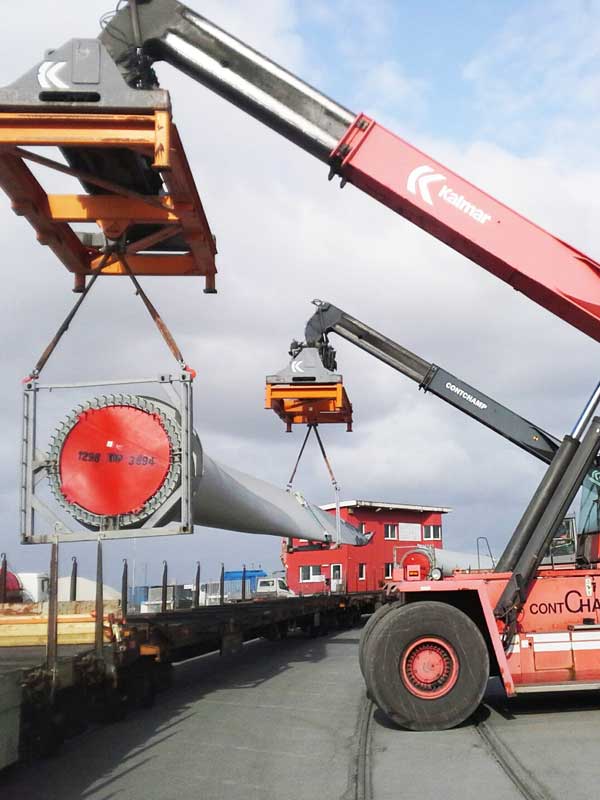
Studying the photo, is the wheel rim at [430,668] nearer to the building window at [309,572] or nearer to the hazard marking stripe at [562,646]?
the hazard marking stripe at [562,646]

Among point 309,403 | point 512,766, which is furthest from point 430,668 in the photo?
point 309,403

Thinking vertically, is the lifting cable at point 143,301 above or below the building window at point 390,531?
above

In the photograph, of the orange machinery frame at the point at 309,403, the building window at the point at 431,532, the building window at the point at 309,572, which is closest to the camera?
the orange machinery frame at the point at 309,403

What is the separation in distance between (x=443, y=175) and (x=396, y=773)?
20.7 feet

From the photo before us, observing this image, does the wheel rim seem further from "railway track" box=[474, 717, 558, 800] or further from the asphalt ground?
"railway track" box=[474, 717, 558, 800]

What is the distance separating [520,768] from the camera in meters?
6.63

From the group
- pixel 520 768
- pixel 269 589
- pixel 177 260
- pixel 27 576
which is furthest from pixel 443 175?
pixel 269 589

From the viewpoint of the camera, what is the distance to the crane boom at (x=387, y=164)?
9.24 m

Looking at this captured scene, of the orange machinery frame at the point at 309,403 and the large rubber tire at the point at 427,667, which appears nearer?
the large rubber tire at the point at 427,667

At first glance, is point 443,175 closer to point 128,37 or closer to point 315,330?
point 128,37

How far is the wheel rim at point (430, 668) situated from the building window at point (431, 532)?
3648 centimetres

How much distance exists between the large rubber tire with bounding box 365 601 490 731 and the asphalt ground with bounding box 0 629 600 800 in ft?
0.77

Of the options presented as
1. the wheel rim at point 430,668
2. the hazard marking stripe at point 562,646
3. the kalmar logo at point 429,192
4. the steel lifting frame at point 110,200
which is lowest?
the wheel rim at point 430,668

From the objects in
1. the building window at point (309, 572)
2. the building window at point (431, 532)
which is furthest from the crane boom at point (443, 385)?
the building window at point (431, 532)
